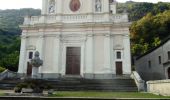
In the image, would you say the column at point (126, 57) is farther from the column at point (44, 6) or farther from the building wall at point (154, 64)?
the column at point (44, 6)

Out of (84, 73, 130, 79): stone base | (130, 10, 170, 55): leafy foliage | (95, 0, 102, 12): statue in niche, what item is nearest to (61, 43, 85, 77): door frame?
(84, 73, 130, 79): stone base

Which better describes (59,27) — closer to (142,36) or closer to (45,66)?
(45,66)

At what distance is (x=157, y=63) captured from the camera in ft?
99.8

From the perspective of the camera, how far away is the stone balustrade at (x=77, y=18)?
2789cm

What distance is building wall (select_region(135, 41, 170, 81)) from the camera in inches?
1111

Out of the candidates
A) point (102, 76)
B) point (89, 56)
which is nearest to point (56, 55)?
point (89, 56)

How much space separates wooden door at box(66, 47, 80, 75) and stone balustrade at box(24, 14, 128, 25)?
3.56 metres

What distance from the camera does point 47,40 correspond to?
2850cm

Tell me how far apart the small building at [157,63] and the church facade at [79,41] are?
486cm

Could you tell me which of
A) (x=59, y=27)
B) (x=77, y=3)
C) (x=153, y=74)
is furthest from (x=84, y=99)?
(x=153, y=74)

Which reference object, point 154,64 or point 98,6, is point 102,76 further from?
point 154,64

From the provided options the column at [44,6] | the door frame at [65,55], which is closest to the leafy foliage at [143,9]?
the column at [44,6]

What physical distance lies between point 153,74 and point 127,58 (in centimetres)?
741

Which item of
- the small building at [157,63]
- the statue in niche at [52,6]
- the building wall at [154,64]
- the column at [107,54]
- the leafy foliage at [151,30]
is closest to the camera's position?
the column at [107,54]
